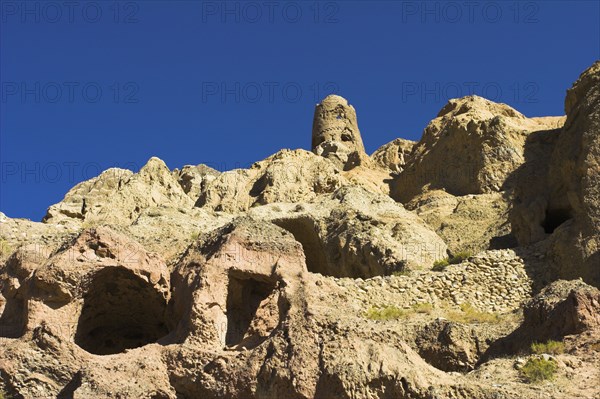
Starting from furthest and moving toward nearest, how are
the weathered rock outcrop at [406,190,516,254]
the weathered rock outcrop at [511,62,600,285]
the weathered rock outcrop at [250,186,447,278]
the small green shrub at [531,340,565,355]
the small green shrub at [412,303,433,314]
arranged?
the weathered rock outcrop at [406,190,516,254] → the weathered rock outcrop at [250,186,447,278] → the weathered rock outcrop at [511,62,600,285] → the small green shrub at [412,303,433,314] → the small green shrub at [531,340,565,355]

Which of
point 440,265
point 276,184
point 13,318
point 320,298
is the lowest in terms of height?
point 320,298

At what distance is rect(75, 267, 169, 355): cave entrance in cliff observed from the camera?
758 inches

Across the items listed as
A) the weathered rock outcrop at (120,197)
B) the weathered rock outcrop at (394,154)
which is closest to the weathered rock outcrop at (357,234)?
the weathered rock outcrop at (120,197)

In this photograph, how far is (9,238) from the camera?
2827 cm

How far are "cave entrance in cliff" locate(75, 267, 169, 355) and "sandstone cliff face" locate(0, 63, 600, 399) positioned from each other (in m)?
0.04

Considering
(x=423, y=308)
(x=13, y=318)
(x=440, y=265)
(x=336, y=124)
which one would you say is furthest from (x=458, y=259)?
(x=336, y=124)

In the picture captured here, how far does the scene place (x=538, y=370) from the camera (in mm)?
14688

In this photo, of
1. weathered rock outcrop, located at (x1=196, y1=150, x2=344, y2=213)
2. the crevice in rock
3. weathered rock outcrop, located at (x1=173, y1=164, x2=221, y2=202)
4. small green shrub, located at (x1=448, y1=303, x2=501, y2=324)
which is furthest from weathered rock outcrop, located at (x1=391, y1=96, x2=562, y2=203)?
the crevice in rock

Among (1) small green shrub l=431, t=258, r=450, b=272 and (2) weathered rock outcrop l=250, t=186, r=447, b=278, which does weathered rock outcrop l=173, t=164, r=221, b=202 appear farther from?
(1) small green shrub l=431, t=258, r=450, b=272

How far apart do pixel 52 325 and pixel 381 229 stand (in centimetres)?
1285

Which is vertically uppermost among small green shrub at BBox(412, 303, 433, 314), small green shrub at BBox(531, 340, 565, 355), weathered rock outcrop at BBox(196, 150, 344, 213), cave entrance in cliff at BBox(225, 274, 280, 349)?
weathered rock outcrop at BBox(196, 150, 344, 213)

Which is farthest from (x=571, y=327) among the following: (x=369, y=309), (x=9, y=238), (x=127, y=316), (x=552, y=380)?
(x=9, y=238)

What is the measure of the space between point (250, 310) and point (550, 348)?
580cm

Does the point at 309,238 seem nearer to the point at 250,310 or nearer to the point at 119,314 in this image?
the point at 119,314
